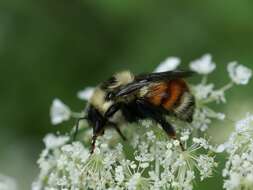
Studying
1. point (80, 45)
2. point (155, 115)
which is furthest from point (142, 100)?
point (80, 45)

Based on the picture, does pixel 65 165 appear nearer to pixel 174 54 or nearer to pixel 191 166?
pixel 191 166

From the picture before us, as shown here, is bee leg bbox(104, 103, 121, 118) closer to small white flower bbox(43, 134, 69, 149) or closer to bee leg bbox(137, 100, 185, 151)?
bee leg bbox(137, 100, 185, 151)

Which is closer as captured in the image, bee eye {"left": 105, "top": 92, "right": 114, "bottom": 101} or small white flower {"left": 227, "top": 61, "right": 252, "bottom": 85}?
bee eye {"left": 105, "top": 92, "right": 114, "bottom": 101}

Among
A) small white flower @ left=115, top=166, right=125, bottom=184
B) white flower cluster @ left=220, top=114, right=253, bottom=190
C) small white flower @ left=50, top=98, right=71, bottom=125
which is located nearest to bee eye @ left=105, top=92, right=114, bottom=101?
small white flower @ left=115, top=166, right=125, bottom=184

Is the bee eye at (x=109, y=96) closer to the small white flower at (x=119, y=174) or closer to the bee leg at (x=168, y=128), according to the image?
the bee leg at (x=168, y=128)

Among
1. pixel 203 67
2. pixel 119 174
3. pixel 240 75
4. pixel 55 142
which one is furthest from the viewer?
pixel 203 67

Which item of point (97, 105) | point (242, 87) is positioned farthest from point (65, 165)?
point (242, 87)

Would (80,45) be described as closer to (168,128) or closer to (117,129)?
(117,129)
